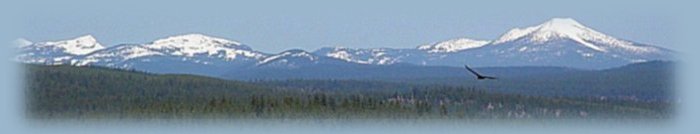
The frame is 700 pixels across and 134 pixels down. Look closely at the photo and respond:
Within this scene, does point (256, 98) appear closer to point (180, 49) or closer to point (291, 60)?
point (180, 49)

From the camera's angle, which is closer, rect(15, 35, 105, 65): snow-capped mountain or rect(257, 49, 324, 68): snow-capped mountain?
rect(15, 35, 105, 65): snow-capped mountain

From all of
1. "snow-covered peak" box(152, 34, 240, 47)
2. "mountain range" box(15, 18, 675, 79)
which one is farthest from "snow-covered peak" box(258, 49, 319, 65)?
"snow-covered peak" box(152, 34, 240, 47)

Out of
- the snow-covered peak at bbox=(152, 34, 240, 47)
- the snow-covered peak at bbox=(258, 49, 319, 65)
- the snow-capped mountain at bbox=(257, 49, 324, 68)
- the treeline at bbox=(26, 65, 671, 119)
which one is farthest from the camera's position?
the snow-capped mountain at bbox=(257, 49, 324, 68)

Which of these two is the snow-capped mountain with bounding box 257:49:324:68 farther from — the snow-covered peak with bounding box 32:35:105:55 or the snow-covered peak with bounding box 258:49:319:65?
the snow-covered peak with bounding box 32:35:105:55

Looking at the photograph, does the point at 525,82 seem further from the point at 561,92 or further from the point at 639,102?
the point at 639,102

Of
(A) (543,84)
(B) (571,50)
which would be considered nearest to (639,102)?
(A) (543,84)

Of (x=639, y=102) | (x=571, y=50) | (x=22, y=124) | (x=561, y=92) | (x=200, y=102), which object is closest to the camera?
(x=22, y=124)
